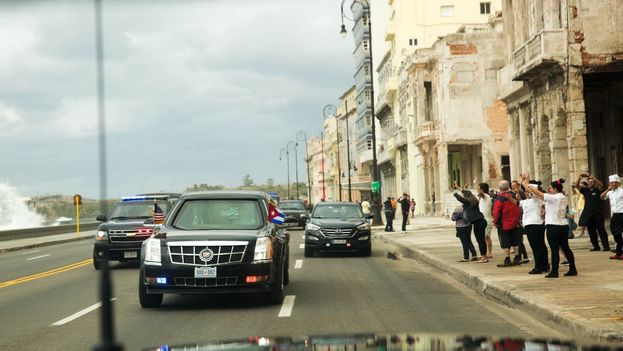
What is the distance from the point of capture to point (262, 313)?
10836 mm

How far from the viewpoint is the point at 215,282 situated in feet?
36.9

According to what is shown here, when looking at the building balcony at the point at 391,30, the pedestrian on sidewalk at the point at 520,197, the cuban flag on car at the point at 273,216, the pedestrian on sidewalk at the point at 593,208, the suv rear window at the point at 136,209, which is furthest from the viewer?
the building balcony at the point at 391,30

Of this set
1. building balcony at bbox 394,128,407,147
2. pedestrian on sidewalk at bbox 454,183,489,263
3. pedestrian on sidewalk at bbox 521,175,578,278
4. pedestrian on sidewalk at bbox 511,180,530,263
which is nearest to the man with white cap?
pedestrian on sidewalk at bbox 511,180,530,263

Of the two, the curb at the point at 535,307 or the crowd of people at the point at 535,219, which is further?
the crowd of people at the point at 535,219

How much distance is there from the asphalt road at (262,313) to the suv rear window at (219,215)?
122 cm

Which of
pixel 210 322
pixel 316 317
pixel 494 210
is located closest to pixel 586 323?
pixel 316 317

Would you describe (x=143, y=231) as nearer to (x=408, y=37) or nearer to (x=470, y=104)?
(x=470, y=104)

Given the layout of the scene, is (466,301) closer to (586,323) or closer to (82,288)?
(586,323)

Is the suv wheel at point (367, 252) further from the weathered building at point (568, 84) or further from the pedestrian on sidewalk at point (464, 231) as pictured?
the weathered building at point (568, 84)

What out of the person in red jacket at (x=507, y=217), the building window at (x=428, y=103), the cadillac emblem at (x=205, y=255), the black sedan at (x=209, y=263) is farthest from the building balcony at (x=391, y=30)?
the cadillac emblem at (x=205, y=255)

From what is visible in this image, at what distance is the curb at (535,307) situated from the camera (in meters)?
8.30

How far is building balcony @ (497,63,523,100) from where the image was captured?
3296 centimetres

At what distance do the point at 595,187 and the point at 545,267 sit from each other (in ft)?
16.5

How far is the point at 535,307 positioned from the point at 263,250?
12.8ft
